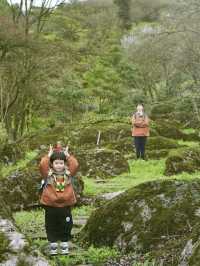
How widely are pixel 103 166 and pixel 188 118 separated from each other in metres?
16.1

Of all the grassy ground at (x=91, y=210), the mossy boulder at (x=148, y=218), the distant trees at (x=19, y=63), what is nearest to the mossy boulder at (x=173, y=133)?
the distant trees at (x=19, y=63)

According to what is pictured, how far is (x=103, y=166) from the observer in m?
14.4

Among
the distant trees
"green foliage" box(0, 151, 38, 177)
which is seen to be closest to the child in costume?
"green foliage" box(0, 151, 38, 177)

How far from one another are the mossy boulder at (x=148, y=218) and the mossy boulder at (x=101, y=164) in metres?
7.80

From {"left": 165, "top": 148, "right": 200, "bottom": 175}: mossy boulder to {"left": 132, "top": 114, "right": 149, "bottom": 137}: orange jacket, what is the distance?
1.11 metres

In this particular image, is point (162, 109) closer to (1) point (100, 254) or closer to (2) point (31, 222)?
(2) point (31, 222)

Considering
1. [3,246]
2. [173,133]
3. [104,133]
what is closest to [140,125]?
[104,133]

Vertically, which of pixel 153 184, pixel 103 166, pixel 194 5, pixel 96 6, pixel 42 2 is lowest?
pixel 103 166

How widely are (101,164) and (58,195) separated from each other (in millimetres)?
8335

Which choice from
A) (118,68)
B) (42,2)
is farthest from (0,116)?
(118,68)

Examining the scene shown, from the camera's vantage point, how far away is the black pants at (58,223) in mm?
6215

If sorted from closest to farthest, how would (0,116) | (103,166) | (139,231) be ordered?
(139,231) → (103,166) → (0,116)

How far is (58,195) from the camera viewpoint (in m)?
6.11

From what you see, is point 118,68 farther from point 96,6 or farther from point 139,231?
point 139,231
